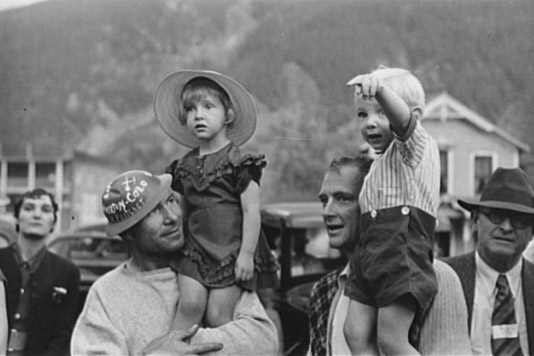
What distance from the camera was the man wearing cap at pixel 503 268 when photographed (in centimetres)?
290

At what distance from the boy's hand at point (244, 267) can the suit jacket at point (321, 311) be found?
0.23m

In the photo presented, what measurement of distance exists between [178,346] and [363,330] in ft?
1.91

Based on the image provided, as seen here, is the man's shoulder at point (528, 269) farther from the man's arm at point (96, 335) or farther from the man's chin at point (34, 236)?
the man's chin at point (34, 236)

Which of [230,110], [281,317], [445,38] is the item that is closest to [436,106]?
[445,38]

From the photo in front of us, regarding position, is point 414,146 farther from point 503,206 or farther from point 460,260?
point 460,260

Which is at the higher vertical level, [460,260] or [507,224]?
[507,224]

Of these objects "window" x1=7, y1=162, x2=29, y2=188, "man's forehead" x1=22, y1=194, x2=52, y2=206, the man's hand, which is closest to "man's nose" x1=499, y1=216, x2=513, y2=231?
the man's hand

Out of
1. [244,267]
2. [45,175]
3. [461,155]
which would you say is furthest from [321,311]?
[45,175]

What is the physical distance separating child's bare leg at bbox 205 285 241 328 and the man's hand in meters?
0.08

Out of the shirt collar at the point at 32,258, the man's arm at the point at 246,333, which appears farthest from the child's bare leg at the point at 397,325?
the shirt collar at the point at 32,258

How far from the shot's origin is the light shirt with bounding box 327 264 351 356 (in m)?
2.54

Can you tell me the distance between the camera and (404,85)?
8.18 ft

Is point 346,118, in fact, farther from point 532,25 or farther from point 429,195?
point 429,195

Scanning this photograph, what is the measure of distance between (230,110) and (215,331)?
0.72m
